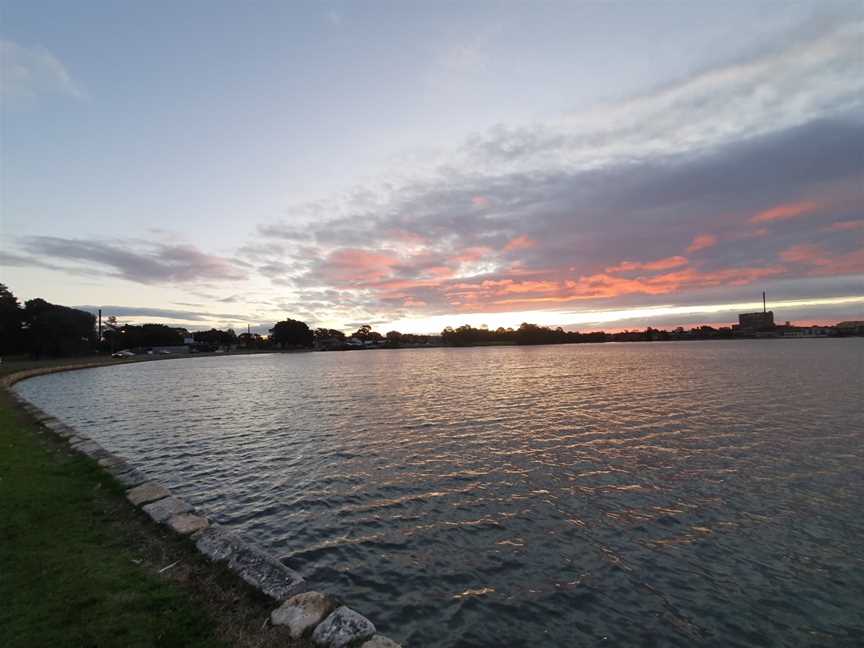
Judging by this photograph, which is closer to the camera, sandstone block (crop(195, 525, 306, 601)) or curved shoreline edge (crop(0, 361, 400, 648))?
curved shoreline edge (crop(0, 361, 400, 648))

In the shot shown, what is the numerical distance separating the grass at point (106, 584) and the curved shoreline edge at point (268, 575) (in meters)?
0.23

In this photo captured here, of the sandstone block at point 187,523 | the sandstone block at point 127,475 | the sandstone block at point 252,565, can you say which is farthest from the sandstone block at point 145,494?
the sandstone block at point 252,565

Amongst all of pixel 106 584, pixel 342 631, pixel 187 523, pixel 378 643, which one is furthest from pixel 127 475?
pixel 378 643

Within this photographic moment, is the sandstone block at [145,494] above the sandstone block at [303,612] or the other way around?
above

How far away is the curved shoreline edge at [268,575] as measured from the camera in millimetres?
7406

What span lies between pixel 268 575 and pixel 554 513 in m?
9.37

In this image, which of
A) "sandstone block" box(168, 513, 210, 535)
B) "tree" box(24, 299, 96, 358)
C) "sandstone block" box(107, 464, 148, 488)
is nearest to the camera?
"sandstone block" box(168, 513, 210, 535)

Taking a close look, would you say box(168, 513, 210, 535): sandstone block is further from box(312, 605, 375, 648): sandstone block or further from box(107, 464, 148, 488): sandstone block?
box(312, 605, 375, 648): sandstone block

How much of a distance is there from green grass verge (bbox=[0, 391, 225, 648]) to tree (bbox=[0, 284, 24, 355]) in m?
141

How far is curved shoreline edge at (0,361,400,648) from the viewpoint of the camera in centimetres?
741

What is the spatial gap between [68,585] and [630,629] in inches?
441

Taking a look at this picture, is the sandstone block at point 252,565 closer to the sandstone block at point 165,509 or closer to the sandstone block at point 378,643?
the sandstone block at point 165,509

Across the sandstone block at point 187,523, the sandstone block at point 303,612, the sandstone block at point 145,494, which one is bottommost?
the sandstone block at point 303,612

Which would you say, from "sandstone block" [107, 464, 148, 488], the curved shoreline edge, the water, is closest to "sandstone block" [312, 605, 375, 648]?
the curved shoreline edge
